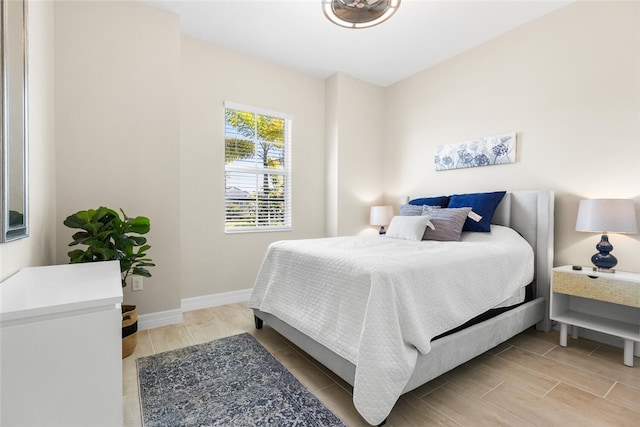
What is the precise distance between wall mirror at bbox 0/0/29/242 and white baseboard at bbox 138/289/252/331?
1.39 meters

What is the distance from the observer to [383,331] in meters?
1.42

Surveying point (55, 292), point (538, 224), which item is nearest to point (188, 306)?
point (55, 292)

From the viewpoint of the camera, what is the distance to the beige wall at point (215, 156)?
3111mm

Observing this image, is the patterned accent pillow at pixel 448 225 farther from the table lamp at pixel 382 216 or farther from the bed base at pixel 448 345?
the table lamp at pixel 382 216

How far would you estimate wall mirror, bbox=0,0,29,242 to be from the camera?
1.21m

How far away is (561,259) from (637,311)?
1.89ft

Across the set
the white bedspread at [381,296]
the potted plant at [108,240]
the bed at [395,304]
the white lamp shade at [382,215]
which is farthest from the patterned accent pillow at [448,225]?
the potted plant at [108,240]

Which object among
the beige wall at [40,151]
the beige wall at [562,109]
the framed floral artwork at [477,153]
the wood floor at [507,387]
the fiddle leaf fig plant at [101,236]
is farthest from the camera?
the framed floral artwork at [477,153]

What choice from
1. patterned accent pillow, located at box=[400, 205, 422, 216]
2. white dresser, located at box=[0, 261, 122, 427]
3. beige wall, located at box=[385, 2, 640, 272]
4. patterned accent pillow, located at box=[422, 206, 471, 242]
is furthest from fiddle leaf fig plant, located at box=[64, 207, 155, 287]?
beige wall, located at box=[385, 2, 640, 272]

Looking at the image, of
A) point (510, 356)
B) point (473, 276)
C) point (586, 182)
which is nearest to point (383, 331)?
point (473, 276)

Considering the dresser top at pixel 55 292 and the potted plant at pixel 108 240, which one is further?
the potted plant at pixel 108 240

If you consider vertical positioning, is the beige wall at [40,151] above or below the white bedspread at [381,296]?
above

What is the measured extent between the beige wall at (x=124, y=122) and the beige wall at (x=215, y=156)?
0.33m

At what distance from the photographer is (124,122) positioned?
2527 mm
